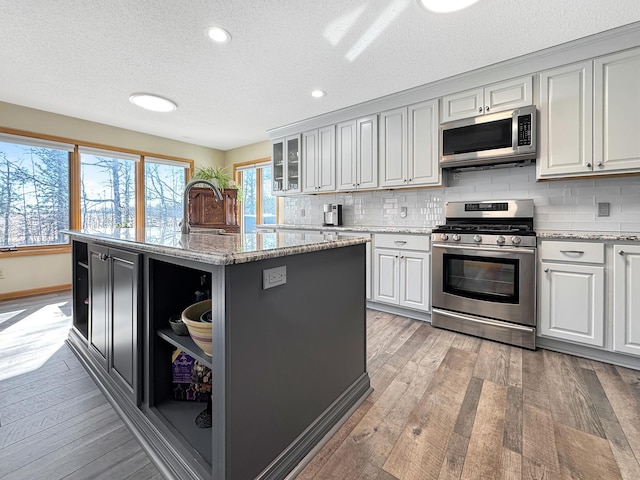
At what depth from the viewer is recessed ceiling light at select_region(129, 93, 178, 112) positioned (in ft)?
10.8

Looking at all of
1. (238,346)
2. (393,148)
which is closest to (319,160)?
(393,148)

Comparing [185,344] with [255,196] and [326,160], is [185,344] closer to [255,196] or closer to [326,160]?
[326,160]

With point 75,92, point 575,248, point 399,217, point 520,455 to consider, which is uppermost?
point 75,92

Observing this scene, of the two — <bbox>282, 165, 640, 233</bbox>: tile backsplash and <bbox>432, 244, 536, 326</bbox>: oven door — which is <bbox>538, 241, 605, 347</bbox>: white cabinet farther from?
<bbox>282, 165, 640, 233</bbox>: tile backsplash

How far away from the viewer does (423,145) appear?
3.16 meters

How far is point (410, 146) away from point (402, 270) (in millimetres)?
1340

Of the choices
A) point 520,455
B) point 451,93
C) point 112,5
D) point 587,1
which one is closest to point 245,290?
point 520,455

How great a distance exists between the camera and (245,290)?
105 centimetres

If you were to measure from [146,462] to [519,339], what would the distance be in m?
2.67

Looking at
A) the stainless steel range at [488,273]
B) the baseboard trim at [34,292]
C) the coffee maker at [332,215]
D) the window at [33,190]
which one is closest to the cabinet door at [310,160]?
the coffee maker at [332,215]

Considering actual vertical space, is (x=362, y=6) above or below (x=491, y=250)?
above

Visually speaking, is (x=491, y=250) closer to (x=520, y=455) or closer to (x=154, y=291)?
(x=520, y=455)

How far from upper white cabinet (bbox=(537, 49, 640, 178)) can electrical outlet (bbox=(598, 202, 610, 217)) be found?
0.39 meters

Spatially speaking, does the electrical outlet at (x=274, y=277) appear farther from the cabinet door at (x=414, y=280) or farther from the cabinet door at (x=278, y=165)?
the cabinet door at (x=278, y=165)
